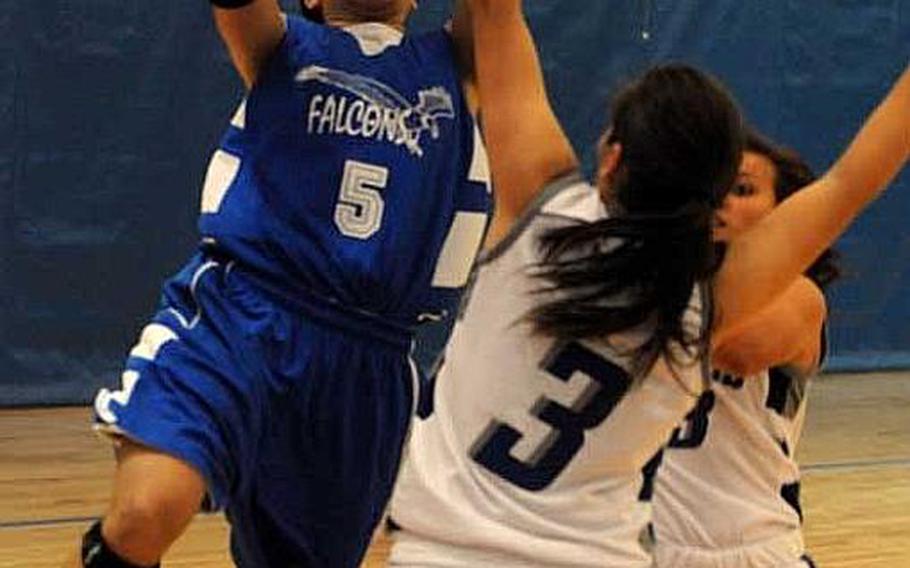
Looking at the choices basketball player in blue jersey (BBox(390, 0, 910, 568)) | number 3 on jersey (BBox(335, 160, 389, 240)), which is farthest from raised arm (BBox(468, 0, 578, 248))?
number 3 on jersey (BBox(335, 160, 389, 240))

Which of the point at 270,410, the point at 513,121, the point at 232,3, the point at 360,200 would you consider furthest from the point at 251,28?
the point at 513,121

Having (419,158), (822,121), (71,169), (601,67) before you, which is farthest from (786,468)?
(822,121)

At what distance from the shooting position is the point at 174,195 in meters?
6.74

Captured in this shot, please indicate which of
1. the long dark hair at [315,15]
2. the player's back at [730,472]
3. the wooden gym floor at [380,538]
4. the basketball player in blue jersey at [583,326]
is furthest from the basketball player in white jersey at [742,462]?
the wooden gym floor at [380,538]

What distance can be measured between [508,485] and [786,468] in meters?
0.90

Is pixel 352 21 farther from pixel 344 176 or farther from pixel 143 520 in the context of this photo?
pixel 143 520

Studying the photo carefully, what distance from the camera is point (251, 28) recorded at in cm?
311

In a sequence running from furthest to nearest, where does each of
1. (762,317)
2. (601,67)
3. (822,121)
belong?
1. (822,121)
2. (601,67)
3. (762,317)

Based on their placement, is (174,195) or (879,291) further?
(879,291)

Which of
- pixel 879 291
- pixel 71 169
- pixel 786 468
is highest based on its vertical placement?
pixel 786 468

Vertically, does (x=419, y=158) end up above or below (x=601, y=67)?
above

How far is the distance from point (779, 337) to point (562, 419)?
701 millimetres

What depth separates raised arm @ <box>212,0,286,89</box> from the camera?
10.2 feet

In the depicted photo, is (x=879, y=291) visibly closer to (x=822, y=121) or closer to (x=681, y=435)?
(x=822, y=121)
